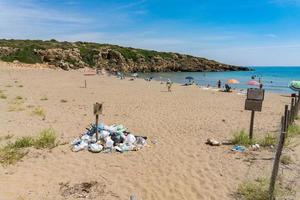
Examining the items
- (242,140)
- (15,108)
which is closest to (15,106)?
(15,108)

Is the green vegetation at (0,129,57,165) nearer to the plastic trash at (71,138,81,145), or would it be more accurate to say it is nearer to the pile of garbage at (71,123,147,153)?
the plastic trash at (71,138,81,145)

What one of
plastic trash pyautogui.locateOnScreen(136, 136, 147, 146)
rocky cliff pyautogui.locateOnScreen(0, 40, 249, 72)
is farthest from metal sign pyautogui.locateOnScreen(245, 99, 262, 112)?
rocky cliff pyautogui.locateOnScreen(0, 40, 249, 72)

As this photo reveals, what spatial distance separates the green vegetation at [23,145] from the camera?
850 cm

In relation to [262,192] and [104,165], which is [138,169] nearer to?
[104,165]

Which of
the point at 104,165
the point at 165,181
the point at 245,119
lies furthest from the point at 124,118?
the point at 165,181

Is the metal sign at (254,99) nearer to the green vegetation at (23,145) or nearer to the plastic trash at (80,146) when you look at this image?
the plastic trash at (80,146)

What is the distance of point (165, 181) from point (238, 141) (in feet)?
13.1

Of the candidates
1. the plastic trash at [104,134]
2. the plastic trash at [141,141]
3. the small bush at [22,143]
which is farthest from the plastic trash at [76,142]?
the plastic trash at [141,141]

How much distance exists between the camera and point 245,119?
15742mm

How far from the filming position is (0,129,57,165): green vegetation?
850 centimetres

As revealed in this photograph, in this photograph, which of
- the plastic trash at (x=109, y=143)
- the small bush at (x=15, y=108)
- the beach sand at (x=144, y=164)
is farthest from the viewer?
the small bush at (x=15, y=108)

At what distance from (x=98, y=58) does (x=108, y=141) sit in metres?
75.4

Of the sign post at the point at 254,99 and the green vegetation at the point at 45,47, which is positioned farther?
the green vegetation at the point at 45,47

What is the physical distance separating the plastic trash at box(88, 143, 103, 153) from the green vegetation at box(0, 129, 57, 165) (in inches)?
43.0
